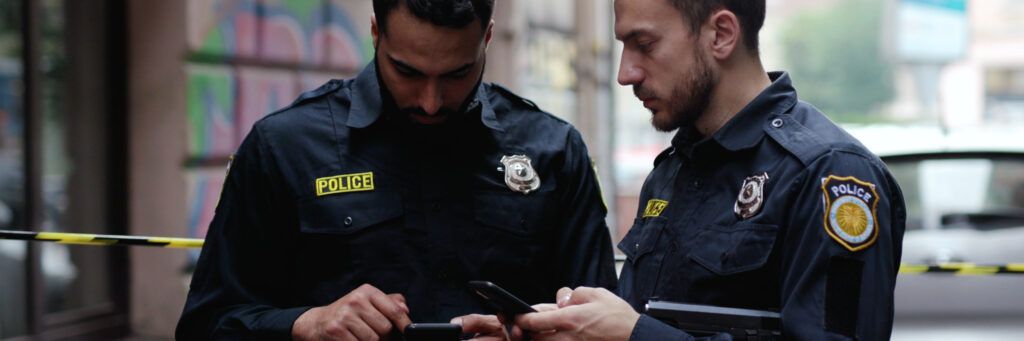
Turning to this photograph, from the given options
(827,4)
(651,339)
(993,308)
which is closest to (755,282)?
(651,339)

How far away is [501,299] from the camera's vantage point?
90.5 inches

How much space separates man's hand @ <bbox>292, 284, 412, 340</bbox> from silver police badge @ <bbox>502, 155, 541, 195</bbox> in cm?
41

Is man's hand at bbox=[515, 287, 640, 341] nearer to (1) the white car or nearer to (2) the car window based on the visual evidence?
(1) the white car

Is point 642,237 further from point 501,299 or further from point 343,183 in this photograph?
point 343,183

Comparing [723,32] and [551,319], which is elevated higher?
[723,32]

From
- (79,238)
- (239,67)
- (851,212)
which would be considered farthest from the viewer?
(239,67)

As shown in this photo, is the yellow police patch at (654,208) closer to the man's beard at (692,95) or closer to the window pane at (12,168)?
the man's beard at (692,95)

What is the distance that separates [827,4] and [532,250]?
192 ft

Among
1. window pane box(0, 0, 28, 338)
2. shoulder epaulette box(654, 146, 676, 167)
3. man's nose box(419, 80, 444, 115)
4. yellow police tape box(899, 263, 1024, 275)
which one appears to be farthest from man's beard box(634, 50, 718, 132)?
window pane box(0, 0, 28, 338)

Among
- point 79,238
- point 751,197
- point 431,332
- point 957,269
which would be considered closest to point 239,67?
point 79,238

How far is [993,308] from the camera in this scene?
5.07 metres

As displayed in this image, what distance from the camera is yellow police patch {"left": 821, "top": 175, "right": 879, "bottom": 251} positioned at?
83.6 inches

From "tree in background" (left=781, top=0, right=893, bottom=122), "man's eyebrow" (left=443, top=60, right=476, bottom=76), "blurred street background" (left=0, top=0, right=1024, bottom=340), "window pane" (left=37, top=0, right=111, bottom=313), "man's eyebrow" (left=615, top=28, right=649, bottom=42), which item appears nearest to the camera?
"man's eyebrow" (left=615, top=28, right=649, bottom=42)

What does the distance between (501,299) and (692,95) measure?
567 millimetres
